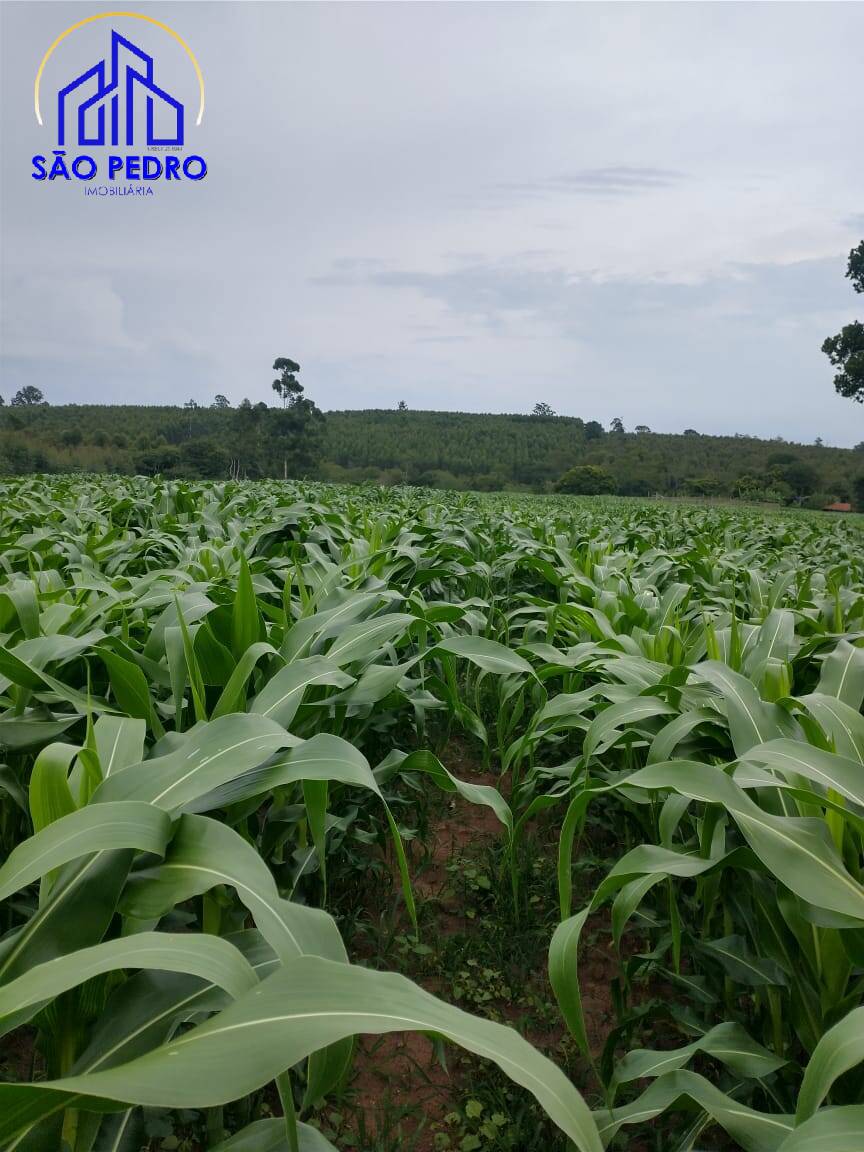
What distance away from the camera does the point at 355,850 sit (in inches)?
83.1

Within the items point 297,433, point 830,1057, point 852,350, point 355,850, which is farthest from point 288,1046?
point 297,433

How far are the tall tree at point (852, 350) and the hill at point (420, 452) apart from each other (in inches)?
284

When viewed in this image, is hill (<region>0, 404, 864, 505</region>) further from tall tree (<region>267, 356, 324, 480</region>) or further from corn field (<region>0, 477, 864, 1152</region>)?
corn field (<region>0, 477, 864, 1152</region>)

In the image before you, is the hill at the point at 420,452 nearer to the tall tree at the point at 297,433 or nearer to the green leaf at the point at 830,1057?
the tall tree at the point at 297,433

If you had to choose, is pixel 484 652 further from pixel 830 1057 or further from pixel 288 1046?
pixel 288 1046

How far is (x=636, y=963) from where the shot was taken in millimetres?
1475

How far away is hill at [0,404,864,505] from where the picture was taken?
128ft

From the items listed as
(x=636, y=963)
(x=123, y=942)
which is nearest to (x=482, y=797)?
(x=636, y=963)

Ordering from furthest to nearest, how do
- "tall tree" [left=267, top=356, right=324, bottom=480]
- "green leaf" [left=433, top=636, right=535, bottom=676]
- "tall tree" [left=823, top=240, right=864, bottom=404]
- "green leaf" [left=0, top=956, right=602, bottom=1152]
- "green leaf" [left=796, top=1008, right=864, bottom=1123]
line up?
1. "tall tree" [left=267, top=356, right=324, bottom=480]
2. "tall tree" [left=823, top=240, right=864, bottom=404]
3. "green leaf" [left=433, top=636, right=535, bottom=676]
4. "green leaf" [left=796, top=1008, right=864, bottom=1123]
5. "green leaf" [left=0, top=956, right=602, bottom=1152]

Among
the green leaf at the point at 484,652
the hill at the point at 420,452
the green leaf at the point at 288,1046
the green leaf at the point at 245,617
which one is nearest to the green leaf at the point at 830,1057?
the green leaf at the point at 288,1046

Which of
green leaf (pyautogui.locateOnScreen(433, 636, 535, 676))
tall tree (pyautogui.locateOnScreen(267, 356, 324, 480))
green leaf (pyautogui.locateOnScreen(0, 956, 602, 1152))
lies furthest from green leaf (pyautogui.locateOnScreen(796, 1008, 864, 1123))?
tall tree (pyautogui.locateOnScreen(267, 356, 324, 480))

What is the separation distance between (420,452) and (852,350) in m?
39.4

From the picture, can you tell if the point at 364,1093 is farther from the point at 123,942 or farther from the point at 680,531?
the point at 680,531

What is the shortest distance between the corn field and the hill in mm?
31486
